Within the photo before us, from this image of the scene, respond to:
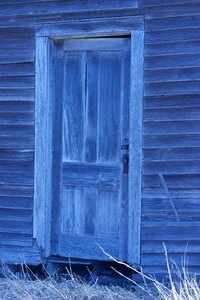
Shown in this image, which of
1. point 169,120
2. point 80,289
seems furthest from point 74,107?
point 80,289

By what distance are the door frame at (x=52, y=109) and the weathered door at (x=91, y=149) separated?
0.11m

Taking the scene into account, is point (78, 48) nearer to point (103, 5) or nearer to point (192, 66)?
point (103, 5)

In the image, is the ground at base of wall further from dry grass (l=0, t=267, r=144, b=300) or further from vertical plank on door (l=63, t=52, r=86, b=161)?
vertical plank on door (l=63, t=52, r=86, b=161)

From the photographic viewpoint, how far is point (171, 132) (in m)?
5.37

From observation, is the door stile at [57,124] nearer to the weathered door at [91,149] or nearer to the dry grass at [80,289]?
the weathered door at [91,149]

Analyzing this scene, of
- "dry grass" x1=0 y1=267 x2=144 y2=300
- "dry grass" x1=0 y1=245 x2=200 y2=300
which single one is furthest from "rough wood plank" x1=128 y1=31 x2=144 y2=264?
"dry grass" x1=0 y1=267 x2=144 y2=300

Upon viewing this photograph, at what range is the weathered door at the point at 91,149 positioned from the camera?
5.66 m

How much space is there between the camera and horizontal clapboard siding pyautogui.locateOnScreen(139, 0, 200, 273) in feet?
17.5

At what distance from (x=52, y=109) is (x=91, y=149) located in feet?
1.91

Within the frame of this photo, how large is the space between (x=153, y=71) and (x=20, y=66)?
139 cm

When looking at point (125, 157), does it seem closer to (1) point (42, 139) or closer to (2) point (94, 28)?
(1) point (42, 139)

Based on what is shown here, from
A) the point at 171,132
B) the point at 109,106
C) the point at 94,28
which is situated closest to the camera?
the point at 171,132

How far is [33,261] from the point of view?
5.79 m

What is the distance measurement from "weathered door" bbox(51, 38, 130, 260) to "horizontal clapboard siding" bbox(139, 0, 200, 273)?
11.3 inches
